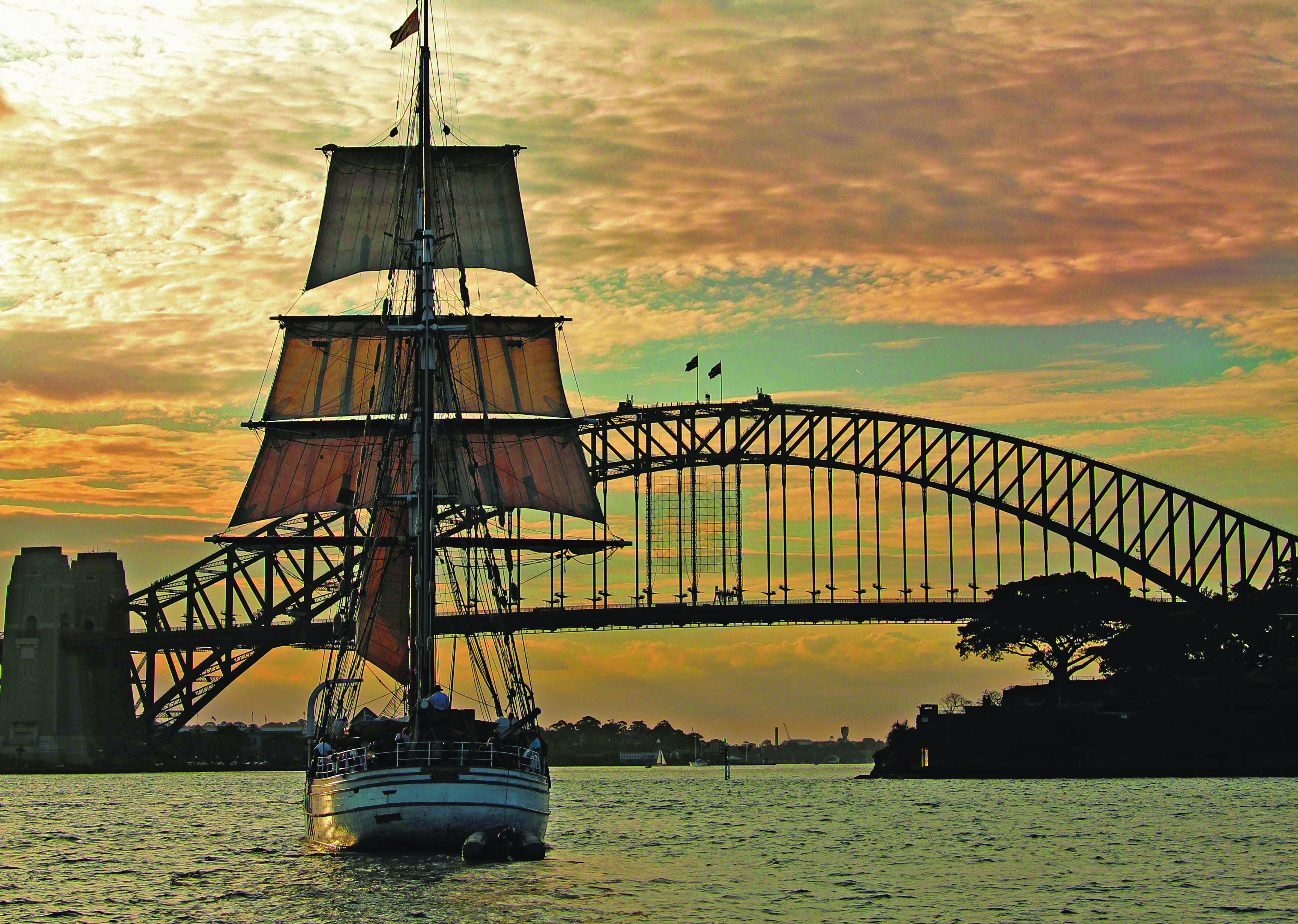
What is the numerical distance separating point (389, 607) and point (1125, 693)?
57.6 metres

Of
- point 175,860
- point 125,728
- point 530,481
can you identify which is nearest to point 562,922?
point 175,860

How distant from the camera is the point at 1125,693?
3964 inches

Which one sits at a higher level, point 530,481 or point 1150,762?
point 530,481

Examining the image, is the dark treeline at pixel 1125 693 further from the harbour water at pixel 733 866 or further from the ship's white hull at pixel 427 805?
the ship's white hull at pixel 427 805

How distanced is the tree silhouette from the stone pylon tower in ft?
213

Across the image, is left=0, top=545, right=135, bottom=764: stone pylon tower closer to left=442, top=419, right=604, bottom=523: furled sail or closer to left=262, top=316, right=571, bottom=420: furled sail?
left=262, top=316, right=571, bottom=420: furled sail

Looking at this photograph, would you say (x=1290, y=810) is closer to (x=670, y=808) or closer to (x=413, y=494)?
(x=670, y=808)

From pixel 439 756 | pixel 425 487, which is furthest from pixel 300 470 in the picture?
pixel 439 756

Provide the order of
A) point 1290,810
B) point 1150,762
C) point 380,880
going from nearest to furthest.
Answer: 1. point 380,880
2. point 1290,810
3. point 1150,762

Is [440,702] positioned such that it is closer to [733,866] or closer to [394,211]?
[733,866]

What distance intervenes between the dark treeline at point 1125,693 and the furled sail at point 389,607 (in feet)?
159

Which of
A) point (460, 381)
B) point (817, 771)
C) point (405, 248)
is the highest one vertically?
point (405, 248)

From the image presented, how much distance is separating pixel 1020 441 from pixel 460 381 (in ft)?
212

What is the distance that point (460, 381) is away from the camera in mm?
65438
